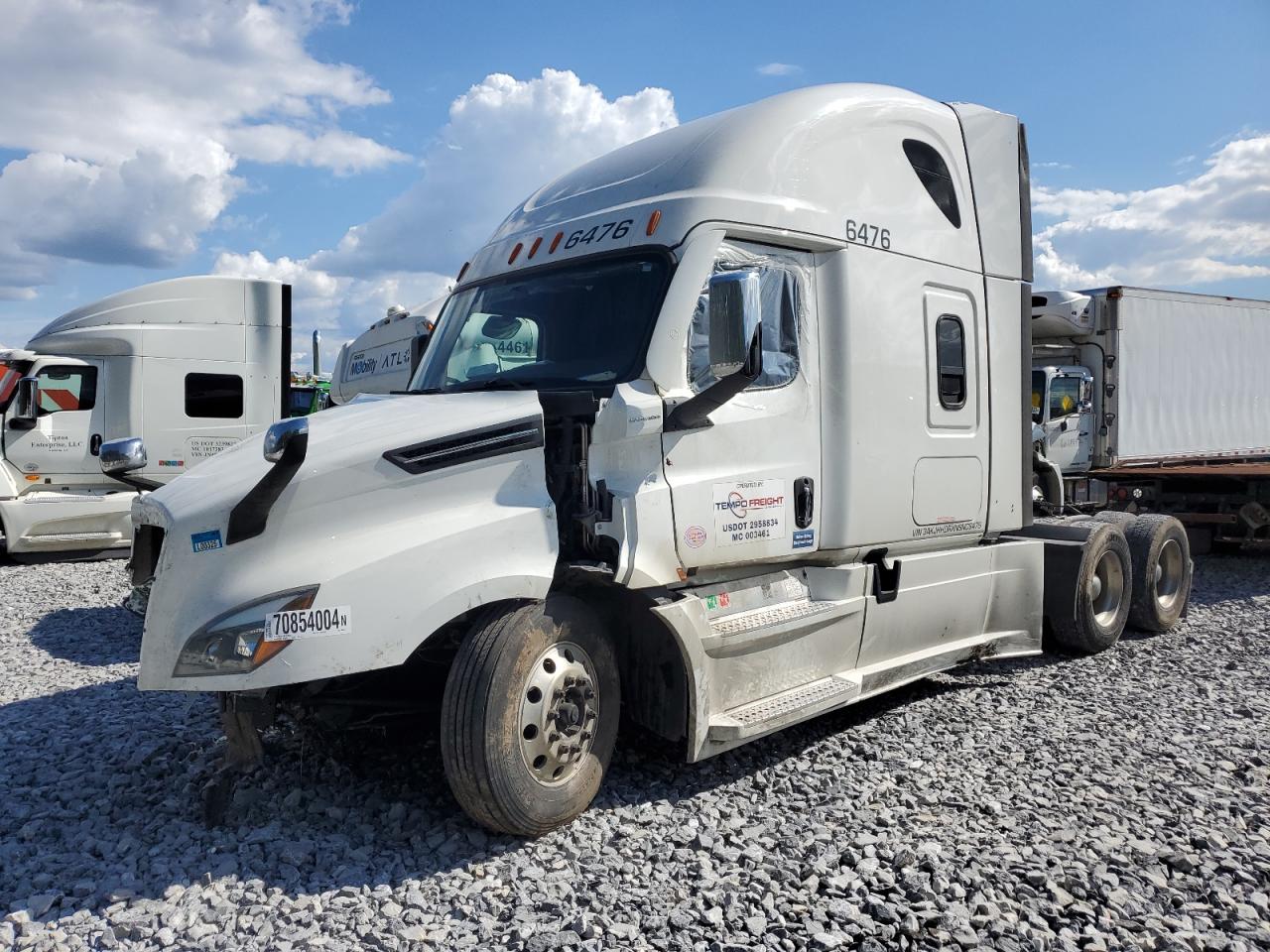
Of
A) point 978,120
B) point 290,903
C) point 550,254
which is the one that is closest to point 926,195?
point 978,120

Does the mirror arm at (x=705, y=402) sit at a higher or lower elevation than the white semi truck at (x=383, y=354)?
lower

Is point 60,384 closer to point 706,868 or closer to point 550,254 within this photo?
point 550,254

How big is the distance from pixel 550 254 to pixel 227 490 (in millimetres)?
2201

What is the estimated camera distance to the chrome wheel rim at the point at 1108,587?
8.09 meters

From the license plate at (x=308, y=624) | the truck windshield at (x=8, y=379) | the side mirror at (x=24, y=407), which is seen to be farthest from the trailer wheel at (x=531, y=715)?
the truck windshield at (x=8, y=379)

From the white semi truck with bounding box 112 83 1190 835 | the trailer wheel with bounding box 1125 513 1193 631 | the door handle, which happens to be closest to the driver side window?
the trailer wheel with bounding box 1125 513 1193 631

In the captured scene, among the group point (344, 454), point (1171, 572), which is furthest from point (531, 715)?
point (1171, 572)

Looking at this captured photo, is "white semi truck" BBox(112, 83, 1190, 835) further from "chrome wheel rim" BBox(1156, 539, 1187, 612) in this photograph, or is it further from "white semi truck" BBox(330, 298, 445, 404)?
"white semi truck" BBox(330, 298, 445, 404)

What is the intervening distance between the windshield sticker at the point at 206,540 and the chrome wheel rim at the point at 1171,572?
7.89 metres

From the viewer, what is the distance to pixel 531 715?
421 centimetres

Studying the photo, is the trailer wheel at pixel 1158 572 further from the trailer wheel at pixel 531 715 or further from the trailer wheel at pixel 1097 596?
the trailer wheel at pixel 531 715

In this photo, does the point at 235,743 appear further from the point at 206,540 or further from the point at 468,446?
the point at 468,446

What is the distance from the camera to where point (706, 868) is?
401cm

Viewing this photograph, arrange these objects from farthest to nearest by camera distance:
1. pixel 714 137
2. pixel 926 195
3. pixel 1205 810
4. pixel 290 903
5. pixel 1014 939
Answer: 1. pixel 926 195
2. pixel 714 137
3. pixel 1205 810
4. pixel 290 903
5. pixel 1014 939
